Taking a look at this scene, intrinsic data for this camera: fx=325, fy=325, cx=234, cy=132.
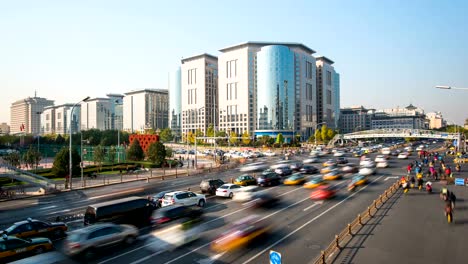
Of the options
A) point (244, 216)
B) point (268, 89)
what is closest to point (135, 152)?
point (244, 216)

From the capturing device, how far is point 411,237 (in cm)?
1709

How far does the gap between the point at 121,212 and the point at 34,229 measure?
15.3 feet

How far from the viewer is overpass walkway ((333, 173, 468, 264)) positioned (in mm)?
14445

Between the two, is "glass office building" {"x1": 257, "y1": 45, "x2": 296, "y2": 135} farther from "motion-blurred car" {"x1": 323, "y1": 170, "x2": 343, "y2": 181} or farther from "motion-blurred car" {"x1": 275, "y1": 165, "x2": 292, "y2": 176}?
"motion-blurred car" {"x1": 323, "y1": 170, "x2": 343, "y2": 181}

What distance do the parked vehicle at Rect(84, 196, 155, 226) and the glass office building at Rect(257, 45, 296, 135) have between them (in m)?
128

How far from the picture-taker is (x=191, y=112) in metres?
188

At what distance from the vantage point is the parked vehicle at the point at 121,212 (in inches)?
773

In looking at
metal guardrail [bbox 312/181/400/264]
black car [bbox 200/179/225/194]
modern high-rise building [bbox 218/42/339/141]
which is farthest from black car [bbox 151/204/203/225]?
modern high-rise building [bbox 218/42/339/141]

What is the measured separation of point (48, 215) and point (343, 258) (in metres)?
21.2

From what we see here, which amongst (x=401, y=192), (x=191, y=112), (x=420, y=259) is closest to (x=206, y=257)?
(x=420, y=259)

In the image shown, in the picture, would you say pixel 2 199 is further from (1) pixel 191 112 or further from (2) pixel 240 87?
(1) pixel 191 112

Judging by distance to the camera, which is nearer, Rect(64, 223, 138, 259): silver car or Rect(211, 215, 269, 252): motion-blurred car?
Rect(64, 223, 138, 259): silver car

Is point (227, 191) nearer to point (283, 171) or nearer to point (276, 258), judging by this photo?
point (283, 171)

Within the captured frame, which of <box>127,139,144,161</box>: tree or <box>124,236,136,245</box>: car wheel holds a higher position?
<box>127,139,144,161</box>: tree
